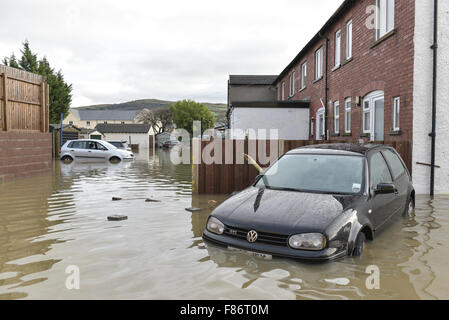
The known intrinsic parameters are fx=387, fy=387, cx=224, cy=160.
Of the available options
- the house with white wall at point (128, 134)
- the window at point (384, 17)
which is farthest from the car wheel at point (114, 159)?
the house with white wall at point (128, 134)

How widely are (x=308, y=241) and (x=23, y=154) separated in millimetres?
13104

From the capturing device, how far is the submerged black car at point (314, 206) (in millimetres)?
4227

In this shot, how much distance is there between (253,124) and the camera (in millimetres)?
22297

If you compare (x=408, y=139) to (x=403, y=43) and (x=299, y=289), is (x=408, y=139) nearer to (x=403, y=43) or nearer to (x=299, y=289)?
(x=403, y=43)

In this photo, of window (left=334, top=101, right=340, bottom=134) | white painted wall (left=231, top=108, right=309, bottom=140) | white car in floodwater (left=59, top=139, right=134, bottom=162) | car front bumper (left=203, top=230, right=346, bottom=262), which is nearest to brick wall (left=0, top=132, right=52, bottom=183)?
white car in floodwater (left=59, top=139, right=134, bottom=162)

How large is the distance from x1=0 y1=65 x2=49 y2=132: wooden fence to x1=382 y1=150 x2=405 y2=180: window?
1216 cm

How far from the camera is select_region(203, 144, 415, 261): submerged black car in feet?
13.9

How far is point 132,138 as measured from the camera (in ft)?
213

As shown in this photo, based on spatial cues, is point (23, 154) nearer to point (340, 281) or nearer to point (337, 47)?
point (340, 281)

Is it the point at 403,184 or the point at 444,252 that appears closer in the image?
the point at 444,252

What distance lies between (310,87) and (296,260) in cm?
1857

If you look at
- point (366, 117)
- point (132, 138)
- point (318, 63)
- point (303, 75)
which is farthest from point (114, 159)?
point (132, 138)

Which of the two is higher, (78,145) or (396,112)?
(396,112)
